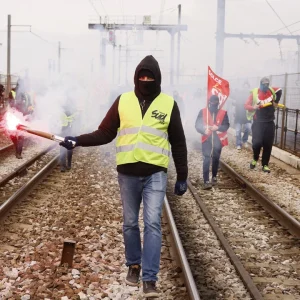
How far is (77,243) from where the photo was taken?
6453mm

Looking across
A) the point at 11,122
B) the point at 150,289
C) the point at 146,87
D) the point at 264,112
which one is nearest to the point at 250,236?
the point at 150,289

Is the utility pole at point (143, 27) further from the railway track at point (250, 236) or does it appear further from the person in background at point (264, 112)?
the railway track at point (250, 236)

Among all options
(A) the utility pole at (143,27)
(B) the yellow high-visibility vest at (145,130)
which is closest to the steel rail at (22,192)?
(B) the yellow high-visibility vest at (145,130)

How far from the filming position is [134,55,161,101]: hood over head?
463 centimetres

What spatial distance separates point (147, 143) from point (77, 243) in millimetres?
2339

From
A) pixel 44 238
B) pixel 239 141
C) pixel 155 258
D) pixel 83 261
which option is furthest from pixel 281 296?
pixel 239 141

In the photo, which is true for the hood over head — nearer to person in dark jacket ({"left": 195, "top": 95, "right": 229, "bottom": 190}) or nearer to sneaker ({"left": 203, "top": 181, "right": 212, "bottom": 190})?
person in dark jacket ({"left": 195, "top": 95, "right": 229, "bottom": 190})

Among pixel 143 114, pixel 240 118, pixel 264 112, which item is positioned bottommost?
pixel 240 118

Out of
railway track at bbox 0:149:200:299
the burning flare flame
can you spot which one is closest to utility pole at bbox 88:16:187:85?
railway track at bbox 0:149:200:299

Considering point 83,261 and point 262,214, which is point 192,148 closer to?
point 262,214

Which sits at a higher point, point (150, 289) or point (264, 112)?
point (264, 112)

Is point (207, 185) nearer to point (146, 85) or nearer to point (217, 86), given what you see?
point (217, 86)

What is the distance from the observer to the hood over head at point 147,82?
4633mm

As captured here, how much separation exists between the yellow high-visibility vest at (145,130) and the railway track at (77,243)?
49.0 inches
